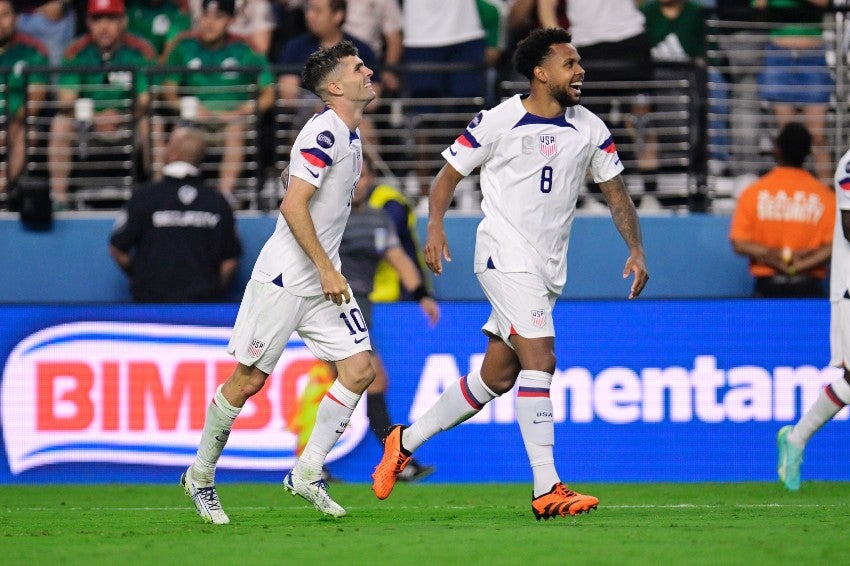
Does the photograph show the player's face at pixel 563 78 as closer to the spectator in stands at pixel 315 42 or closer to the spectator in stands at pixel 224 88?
the spectator in stands at pixel 315 42

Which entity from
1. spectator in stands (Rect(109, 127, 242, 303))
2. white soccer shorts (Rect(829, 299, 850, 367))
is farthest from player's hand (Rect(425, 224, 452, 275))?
spectator in stands (Rect(109, 127, 242, 303))

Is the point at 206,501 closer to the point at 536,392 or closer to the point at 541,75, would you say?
the point at 536,392

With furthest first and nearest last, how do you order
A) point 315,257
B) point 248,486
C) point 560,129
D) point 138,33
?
point 138,33
point 248,486
point 560,129
point 315,257

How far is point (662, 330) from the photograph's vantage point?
1178cm

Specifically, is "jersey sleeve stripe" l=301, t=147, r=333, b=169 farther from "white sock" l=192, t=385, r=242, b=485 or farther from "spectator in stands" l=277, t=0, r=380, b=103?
"spectator in stands" l=277, t=0, r=380, b=103

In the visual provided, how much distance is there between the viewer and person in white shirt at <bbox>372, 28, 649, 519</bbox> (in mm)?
8133

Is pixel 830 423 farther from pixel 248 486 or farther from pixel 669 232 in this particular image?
pixel 248 486

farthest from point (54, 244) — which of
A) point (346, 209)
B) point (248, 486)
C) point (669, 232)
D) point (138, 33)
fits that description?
point (346, 209)

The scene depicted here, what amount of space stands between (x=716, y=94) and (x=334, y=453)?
4941 mm

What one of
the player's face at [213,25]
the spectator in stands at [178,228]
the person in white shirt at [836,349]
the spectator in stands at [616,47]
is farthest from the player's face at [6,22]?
the person in white shirt at [836,349]

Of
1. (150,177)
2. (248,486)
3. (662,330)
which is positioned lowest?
(248,486)

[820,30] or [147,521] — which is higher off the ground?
[820,30]

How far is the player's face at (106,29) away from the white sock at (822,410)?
712cm

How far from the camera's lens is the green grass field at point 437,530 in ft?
21.0
